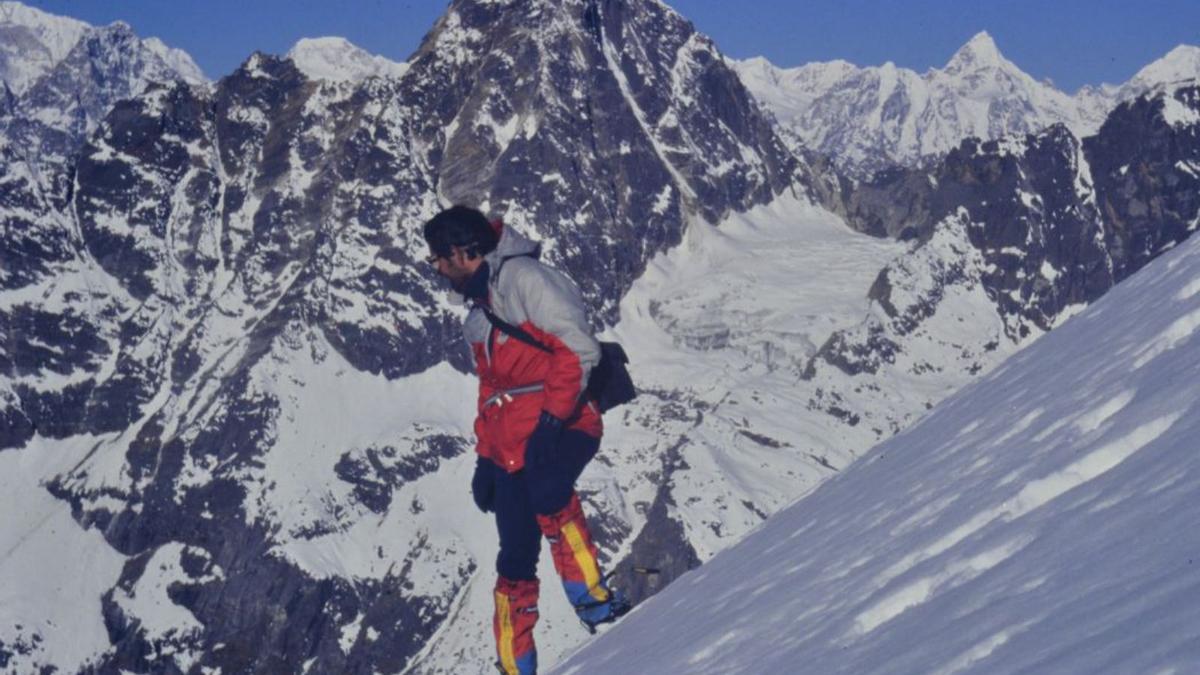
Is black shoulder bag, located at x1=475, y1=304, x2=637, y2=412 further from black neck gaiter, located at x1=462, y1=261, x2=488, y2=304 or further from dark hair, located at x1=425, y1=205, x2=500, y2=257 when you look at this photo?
dark hair, located at x1=425, y1=205, x2=500, y2=257

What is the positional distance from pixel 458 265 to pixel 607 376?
72.3 inches

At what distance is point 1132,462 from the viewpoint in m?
8.65

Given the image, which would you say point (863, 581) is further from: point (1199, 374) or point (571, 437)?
point (571, 437)

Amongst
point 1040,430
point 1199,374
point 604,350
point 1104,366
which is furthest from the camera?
point 604,350

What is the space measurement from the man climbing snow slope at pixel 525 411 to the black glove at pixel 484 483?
0.01 metres

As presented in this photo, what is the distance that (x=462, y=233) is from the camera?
14320 millimetres

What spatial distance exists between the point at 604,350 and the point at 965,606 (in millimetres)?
7279

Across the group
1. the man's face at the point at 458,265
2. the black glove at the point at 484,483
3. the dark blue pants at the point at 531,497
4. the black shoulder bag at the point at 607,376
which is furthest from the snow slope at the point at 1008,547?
the man's face at the point at 458,265

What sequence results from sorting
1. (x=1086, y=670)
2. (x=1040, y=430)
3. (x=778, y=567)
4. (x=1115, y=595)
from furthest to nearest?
(x=778, y=567) → (x=1040, y=430) → (x=1115, y=595) → (x=1086, y=670)

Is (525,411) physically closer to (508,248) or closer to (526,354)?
(526,354)

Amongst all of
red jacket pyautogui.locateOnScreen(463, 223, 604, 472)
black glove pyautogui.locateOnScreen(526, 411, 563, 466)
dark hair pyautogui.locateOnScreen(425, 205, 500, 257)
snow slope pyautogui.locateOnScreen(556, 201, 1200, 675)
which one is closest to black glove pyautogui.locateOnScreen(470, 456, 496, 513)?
red jacket pyautogui.locateOnScreen(463, 223, 604, 472)

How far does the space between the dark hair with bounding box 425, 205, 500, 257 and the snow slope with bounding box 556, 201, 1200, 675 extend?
13.5 feet

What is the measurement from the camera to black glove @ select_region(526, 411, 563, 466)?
13758mm

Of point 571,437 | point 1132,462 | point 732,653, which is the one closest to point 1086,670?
point 1132,462
